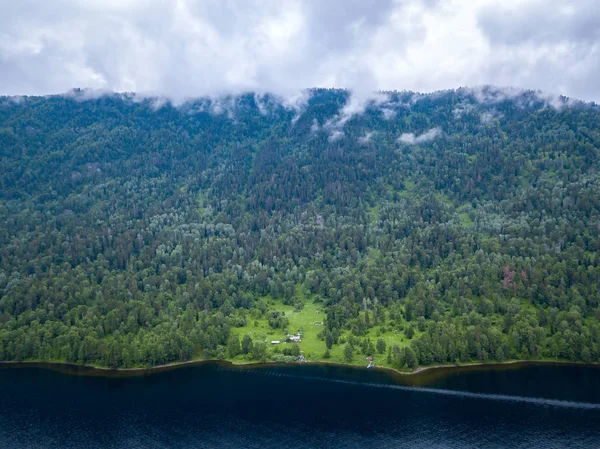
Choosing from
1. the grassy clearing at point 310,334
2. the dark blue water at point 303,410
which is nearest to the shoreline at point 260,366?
the dark blue water at point 303,410

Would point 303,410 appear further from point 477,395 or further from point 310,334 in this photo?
point 310,334

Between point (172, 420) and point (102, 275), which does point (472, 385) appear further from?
point (102, 275)

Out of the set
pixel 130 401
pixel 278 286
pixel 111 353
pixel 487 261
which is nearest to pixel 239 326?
pixel 278 286

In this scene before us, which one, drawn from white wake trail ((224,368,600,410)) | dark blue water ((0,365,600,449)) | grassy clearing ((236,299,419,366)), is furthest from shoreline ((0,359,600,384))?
white wake trail ((224,368,600,410))

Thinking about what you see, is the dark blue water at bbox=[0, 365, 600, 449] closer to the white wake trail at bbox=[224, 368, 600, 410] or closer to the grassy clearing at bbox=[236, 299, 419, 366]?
the white wake trail at bbox=[224, 368, 600, 410]

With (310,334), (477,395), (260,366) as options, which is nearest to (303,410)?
(260,366)

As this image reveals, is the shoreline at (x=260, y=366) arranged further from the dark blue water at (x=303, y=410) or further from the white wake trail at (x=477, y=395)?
the white wake trail at (x=477, y=395)
